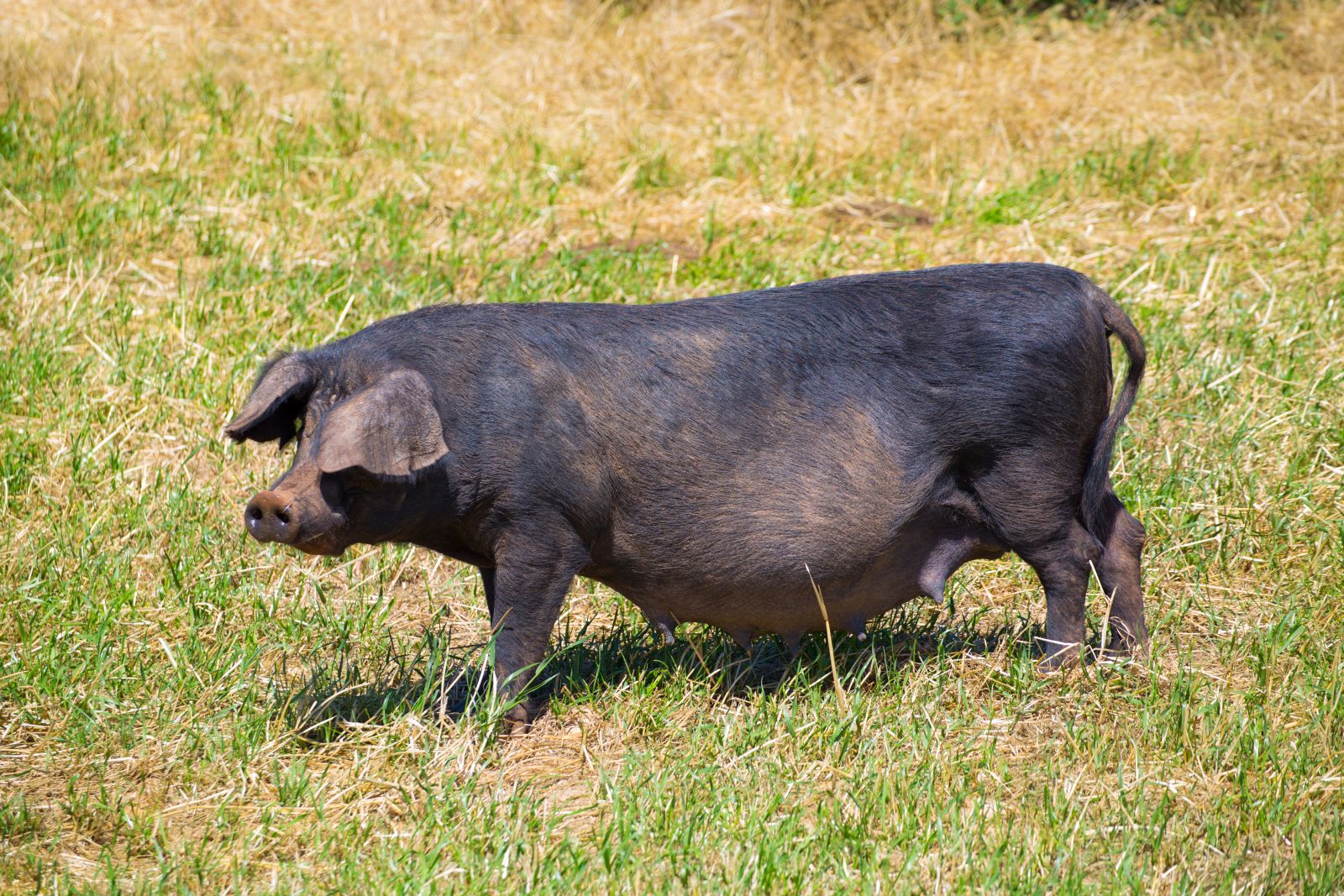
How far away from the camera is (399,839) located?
3305 millimetres

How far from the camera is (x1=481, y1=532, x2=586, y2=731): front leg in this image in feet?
12.0

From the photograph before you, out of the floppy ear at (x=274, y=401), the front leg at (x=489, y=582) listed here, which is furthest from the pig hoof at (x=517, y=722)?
the floppy ear at (x=274, y=401)

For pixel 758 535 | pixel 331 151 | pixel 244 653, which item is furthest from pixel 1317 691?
pixel 331 151

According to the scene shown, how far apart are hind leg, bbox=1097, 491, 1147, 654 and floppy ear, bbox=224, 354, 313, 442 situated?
228 cm

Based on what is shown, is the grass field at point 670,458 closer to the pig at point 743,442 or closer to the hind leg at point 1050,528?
the hind leg at point 1050,528

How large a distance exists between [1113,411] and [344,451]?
2122mm

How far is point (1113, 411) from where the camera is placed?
4.05 metres

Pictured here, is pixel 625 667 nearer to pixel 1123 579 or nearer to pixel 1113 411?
pixel 1123 579

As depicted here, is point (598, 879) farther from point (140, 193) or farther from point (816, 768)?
point (140, 193)

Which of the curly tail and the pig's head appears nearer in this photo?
the pig's head

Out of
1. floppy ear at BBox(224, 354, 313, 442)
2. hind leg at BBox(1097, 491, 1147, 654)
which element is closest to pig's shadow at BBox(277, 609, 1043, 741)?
hind leg at BBox(1097, 491, 1147, 654)

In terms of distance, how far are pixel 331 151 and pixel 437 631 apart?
12.2 feet

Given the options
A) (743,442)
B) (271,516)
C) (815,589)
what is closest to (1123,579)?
(815,589)

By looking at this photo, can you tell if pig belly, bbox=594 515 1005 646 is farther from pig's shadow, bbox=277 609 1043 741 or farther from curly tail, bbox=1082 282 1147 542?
curly tail, bbox=1082 282 1147 542
